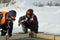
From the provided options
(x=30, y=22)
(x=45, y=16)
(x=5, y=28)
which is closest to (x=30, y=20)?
(x=30, y=22)

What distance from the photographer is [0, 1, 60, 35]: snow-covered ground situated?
72.7 inches

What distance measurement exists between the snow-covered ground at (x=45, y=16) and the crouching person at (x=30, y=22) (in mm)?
37

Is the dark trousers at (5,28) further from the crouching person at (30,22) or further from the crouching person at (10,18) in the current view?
the crouching person at (30,22)

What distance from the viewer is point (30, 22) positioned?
75.9 inches

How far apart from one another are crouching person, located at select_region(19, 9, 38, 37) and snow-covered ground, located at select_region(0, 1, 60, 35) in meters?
0.04

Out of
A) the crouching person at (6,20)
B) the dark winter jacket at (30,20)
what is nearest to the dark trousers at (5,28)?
the crouching person at (6,20)

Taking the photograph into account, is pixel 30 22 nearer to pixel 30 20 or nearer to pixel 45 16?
pixel 30 20

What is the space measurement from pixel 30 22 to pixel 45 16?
16 cm

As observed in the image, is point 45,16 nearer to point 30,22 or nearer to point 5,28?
point 30,22

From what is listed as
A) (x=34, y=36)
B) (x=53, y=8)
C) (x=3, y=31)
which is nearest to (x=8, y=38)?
(x=3, y=31)

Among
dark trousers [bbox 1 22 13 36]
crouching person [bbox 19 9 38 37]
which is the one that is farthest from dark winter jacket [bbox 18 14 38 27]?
dark trousers [bbox 1 22 13 36]

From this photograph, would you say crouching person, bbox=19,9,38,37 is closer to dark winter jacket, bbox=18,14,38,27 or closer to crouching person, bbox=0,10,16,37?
dark winter jacket, bbox=18,14,38,27

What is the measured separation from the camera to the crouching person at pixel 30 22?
6.24 ft

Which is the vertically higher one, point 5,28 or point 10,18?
point 10,18
